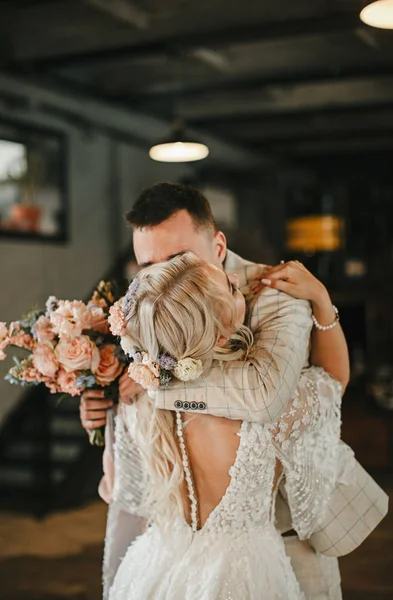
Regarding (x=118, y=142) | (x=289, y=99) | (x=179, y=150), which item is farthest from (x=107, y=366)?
(x=118, y=142)

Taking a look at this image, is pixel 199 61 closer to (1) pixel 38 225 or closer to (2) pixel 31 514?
(1) pixel 38 225

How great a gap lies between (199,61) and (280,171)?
16.5 ft

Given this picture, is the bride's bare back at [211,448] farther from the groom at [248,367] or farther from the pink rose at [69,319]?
the pink rose at [69,319]

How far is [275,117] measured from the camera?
8031mm

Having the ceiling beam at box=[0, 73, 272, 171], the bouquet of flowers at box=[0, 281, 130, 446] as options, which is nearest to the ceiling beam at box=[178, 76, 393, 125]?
the ceiling beam at box=[0, 73, 272, 171]

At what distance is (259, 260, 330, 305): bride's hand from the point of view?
6.28 ft

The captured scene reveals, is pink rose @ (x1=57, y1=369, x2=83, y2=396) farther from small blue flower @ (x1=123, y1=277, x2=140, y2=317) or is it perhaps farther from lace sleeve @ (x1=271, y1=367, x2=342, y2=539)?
lace sleeve @ (x1=271, y1=367, x2=342, y2=539)

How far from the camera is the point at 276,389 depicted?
1666mm

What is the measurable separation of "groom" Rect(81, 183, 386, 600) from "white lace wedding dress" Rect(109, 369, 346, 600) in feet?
0.30

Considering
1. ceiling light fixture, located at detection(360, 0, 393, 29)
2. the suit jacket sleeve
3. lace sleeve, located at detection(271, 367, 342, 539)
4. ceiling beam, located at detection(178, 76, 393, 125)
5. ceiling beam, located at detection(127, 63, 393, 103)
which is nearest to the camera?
the suit jacket sleeve

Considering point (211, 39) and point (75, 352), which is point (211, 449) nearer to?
point (75, 352)

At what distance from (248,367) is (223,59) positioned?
5029mm

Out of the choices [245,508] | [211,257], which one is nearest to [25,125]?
[211,257]

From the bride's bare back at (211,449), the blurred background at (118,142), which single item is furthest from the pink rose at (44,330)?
the blurred background at (118,142)
